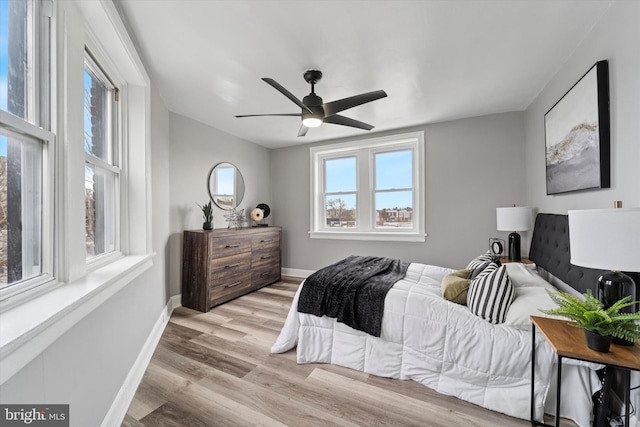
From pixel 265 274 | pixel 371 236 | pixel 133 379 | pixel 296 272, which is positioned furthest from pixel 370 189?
pixel 133 379

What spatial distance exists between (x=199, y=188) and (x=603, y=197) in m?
4.12

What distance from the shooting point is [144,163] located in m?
2.17

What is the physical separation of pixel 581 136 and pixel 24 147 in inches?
128

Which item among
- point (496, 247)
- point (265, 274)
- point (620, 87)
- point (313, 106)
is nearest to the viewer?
point (620, 87)

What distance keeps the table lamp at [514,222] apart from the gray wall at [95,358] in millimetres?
3563

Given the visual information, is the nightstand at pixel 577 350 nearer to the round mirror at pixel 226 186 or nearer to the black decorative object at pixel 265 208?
the round mirror at pixel 226 186

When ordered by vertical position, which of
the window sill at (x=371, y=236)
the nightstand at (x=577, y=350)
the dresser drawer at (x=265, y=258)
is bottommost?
the dresser drawer at (x=265, y=258)

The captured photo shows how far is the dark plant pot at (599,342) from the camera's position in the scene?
1.13 m

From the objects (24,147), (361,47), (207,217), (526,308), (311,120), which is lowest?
(526,308)

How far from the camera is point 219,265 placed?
3.40m

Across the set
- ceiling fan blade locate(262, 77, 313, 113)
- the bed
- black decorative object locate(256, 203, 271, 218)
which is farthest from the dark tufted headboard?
black decorative object locate(256, 203, 271, 218)

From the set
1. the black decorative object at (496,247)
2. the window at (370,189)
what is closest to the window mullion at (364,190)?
the window at (370,189)

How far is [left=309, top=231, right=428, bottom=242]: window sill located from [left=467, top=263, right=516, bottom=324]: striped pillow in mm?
2206

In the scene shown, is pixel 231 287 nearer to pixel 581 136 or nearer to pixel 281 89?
pixel 281 89
